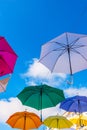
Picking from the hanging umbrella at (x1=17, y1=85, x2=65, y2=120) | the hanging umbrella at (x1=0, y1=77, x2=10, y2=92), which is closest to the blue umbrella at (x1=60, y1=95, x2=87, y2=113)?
the hanging umbrella at (x1=17, y1=85, x2=65, y2=120)

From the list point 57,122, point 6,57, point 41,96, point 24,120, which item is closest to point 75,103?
point 57,122

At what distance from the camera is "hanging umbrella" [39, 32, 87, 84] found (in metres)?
9.01

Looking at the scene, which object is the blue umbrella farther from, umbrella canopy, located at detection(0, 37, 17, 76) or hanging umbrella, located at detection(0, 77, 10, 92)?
umbrella canopy, located at detection(0, 37, 17, 76)

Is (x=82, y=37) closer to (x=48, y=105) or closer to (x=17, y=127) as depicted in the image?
(x=48, y=105)

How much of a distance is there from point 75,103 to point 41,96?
→ 5.69 ft

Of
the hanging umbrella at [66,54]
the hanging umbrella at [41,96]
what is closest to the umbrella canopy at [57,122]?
the hanging umbrella at [41,96]

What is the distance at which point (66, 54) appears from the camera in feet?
30.8

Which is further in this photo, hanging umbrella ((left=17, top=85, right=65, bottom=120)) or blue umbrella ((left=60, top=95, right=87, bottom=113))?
blue umbrella ((left=60, top=95, right=87, bottom=113))

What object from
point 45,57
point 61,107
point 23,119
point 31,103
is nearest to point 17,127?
point 23,119

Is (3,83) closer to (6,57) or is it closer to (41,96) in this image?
(6,57)

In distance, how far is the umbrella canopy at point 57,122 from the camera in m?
11.5

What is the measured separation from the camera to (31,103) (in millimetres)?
10602

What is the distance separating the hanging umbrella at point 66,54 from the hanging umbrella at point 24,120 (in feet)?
8.17

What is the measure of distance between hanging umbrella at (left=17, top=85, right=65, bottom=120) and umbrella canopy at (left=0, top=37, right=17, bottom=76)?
7.21 feet
